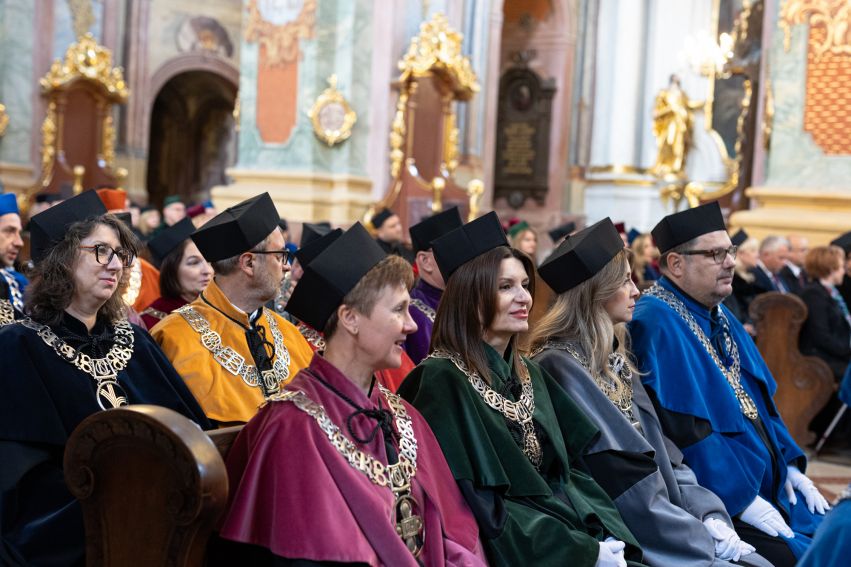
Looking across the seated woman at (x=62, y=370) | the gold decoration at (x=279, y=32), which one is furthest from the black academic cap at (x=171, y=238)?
the gold decoration at (x=279, y=32)

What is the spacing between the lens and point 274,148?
1304cm

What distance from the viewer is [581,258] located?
425 cm

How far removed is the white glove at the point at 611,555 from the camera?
11.5ft

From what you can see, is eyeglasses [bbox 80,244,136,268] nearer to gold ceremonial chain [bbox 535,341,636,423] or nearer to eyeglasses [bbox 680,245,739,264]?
gold ceremonial chain [bbox 535,341,636,423]

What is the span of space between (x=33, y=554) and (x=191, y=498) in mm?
976

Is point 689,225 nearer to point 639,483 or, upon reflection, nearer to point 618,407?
point 618,407

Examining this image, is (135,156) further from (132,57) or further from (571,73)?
(571,73)

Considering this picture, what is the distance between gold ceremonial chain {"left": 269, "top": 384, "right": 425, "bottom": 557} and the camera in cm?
295

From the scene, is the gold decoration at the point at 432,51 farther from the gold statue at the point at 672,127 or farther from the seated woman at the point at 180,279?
the seated woman at the point at 180,279

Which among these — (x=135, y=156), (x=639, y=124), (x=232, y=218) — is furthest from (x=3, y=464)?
(x=135, y=156)

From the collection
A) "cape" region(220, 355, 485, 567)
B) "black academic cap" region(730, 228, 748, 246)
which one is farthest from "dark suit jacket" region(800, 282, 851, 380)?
"cape" region(220, 355, 485, 567)

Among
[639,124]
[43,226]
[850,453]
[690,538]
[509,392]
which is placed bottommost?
[850,453]

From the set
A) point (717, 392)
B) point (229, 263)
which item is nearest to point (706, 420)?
point (717, 392)

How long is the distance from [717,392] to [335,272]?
231 cm
